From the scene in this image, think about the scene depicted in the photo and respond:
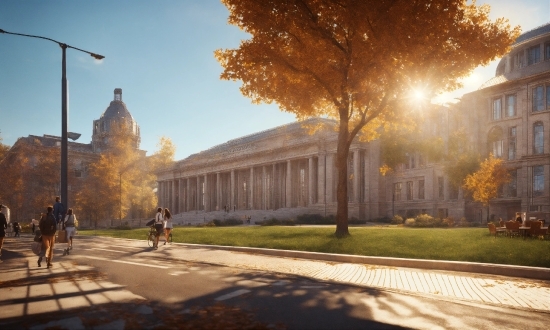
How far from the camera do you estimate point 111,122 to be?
130 meters

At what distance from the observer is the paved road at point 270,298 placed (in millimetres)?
6984

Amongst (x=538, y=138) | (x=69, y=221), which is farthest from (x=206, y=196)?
(x=69, y=221)

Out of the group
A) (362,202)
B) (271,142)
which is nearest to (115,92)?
(271,142)

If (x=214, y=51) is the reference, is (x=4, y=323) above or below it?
below

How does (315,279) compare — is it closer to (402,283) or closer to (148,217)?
(402,283)

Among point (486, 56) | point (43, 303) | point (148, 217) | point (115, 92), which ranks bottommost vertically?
point (148, 217)

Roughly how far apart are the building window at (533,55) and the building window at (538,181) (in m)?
14.0

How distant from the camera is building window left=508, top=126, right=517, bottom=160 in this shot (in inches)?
2147

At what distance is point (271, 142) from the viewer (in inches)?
3031

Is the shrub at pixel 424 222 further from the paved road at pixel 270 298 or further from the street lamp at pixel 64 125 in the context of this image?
the street lamp at pixel 64 125

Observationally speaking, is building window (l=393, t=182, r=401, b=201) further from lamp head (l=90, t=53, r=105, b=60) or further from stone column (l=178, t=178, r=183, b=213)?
stone column (l=178, t=178, r=183, b=213)

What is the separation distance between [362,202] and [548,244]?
3984 cm

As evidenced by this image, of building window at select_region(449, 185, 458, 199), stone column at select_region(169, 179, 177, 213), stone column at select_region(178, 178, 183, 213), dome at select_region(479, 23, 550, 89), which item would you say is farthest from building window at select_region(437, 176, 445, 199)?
stone column at select_region(169, 179, 177, 213)

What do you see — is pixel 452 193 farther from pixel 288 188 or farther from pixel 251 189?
pixel 251 189
